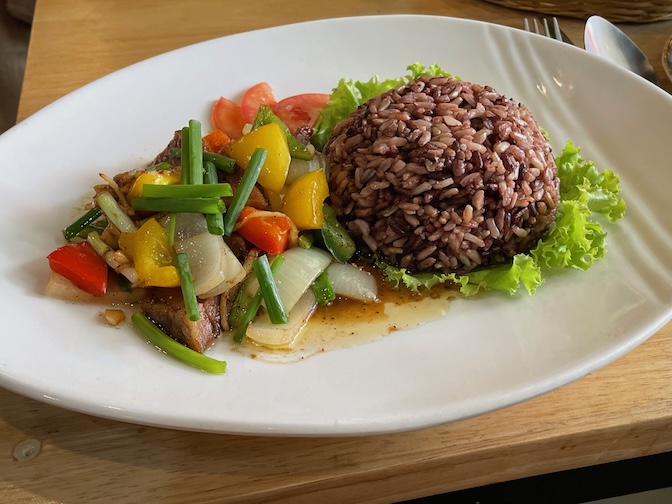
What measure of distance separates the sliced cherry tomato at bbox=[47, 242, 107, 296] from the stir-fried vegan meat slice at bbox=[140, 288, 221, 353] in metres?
0.17

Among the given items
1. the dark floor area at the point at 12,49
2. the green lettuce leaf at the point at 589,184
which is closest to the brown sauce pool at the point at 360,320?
the green lettuce leaf at the point at 589,184

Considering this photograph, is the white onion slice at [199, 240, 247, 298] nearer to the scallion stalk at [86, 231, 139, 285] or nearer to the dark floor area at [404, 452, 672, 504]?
the scallion stalk at [86, 231, 139, 285]

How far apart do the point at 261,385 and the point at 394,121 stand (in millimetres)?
1149

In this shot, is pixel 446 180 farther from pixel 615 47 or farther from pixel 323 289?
pixel 615 47

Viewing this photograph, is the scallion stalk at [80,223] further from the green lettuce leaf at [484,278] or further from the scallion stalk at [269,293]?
the green lettuce leaf at [484,278]

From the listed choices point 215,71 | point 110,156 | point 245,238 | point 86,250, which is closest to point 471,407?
point 245,238

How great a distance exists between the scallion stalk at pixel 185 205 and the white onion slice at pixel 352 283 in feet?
1.68

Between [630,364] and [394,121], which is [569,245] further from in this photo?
[394,121]

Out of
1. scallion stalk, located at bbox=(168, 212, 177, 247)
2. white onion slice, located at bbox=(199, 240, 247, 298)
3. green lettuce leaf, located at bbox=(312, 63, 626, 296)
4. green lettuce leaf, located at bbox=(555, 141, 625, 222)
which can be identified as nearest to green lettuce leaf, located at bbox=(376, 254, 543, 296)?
green lettuce leaf, located at bbox=(312, 63, 626, 296)

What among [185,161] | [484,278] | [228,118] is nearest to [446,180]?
[484,278]

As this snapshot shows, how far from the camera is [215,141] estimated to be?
8.69 ft

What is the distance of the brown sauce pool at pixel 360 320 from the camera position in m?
2.08

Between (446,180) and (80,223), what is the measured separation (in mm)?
1387

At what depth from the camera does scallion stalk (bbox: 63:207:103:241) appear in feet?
7.48
